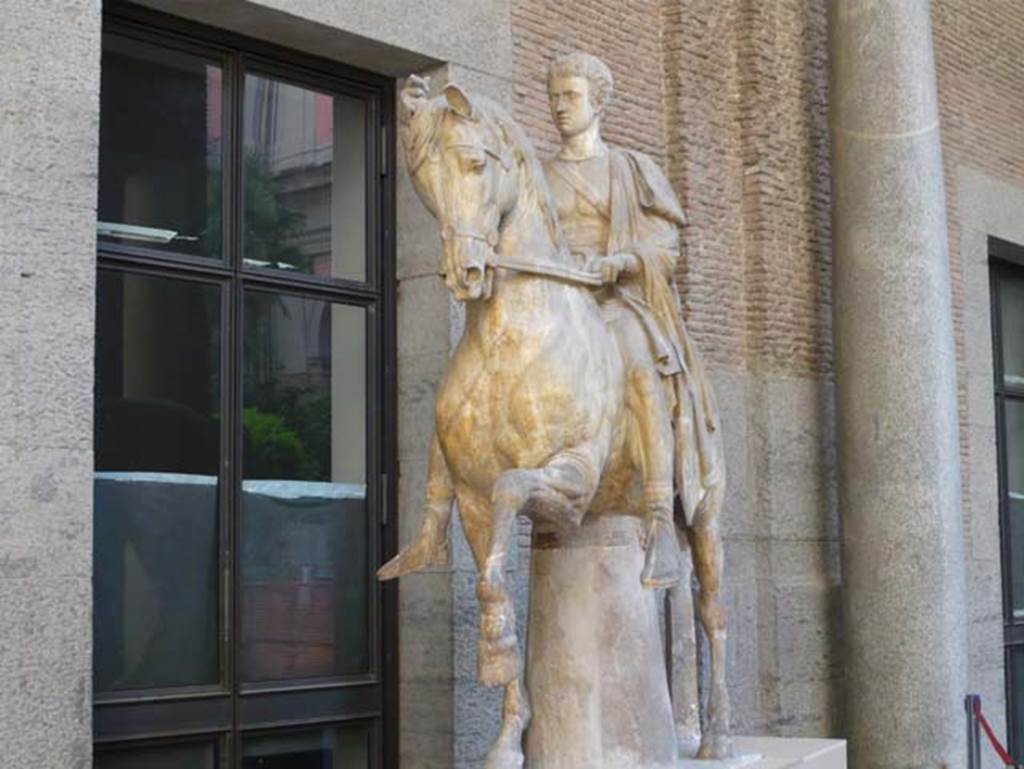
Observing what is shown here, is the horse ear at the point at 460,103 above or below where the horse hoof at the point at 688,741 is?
above

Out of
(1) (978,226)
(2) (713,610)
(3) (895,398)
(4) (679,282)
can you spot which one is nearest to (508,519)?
(2) (713,610)

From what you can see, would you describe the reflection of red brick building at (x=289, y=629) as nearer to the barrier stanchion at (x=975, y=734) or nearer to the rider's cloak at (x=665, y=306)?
the rider's cloak at (x=665, y=306)

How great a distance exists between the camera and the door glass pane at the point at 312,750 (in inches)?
320

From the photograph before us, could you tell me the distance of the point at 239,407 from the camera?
26.8 feet

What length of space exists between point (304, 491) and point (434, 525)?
2260mm

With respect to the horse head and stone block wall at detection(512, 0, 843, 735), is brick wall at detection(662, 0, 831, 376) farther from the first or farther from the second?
the horse head

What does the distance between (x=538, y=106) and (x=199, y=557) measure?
3.23 m

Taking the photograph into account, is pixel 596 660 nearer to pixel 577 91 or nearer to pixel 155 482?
pixel 577 91

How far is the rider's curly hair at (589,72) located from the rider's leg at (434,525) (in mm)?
1633

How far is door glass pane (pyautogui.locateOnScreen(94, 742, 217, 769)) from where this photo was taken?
24.4 ft

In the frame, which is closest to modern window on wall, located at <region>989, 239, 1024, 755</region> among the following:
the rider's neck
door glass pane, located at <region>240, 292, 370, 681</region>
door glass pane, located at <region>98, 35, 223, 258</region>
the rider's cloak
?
door glass pane, located at <region>240, 292, 370, 681</region>

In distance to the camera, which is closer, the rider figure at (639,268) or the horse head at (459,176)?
the horse head at (459,176)

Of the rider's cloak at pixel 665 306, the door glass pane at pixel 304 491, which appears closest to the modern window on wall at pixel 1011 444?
the door glass pane at pixel 304 491

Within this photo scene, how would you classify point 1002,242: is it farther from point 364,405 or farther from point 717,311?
point 364,405
